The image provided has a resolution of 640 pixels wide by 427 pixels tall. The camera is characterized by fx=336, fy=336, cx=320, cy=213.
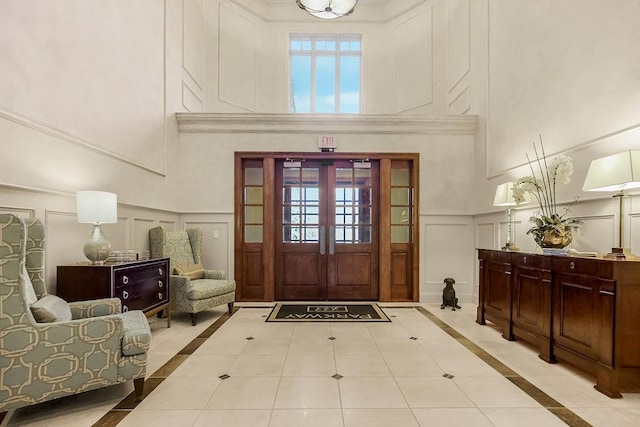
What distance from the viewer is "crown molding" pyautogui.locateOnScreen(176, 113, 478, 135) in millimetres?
5148

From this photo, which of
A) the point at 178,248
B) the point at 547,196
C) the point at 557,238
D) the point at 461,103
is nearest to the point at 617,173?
the point at 557,238

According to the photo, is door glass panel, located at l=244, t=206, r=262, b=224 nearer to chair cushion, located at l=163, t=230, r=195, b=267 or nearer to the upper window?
chair cushion, located at l=163, t=230, r=195, b=267

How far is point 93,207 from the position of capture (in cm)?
278

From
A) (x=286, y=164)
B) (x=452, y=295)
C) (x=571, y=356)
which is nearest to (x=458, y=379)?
(x=571, y=356)

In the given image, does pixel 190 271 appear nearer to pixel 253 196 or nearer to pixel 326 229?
pixel 253 196

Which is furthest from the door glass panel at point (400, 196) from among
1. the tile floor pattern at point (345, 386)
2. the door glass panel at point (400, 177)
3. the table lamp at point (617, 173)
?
the table lamp at point (617, 173)

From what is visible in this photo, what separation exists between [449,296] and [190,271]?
3.64 metres

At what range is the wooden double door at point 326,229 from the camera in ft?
17.6

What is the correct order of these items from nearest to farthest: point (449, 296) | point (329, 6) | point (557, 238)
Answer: point (557, 238) → point (449, 296) → point (329, 6)

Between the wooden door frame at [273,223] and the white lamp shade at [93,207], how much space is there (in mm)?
2431

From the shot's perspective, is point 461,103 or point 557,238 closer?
point 557,238

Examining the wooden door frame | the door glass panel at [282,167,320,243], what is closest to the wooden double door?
the door glass panel at [282,167,320,243]

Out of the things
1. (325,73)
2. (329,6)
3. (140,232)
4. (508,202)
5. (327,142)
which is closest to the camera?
(508,202)

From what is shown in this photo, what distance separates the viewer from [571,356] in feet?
8.65
